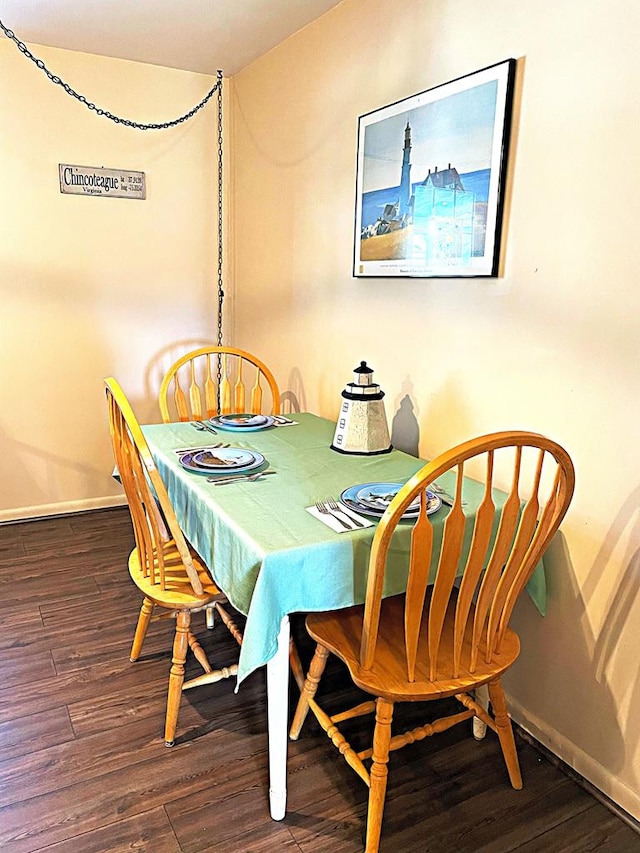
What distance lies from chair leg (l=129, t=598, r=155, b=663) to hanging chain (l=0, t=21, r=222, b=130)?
242 cm

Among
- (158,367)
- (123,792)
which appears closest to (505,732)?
(123,792)

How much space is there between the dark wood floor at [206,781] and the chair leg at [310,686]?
0.05 m

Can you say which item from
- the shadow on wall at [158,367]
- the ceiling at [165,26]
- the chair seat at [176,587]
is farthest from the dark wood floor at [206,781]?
the ceiling at [165,26]

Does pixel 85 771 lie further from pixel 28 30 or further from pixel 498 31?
pixel 28 30

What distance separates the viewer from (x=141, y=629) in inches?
84.4

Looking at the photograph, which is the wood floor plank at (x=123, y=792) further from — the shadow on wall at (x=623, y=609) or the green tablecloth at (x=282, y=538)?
the shadow on wall at (x=623, y=609)

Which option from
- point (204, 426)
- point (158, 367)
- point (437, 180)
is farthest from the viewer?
point (158, 367)

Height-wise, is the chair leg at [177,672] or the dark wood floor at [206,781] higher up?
the chair leg at [177,672]

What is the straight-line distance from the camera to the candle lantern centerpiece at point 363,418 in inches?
83.1

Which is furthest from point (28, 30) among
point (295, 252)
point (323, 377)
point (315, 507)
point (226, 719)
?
point (226, 719)

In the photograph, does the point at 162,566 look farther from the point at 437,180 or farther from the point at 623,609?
the point at 437,180

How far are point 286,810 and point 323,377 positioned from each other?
1.71 metres

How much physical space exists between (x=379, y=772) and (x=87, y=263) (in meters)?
2.80

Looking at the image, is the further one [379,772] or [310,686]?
[310,686]
